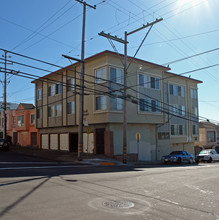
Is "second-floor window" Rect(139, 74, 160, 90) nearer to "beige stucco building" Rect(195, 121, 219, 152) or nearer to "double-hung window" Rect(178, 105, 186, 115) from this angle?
"double-hung window" Rect(178, 105, 186, 115)

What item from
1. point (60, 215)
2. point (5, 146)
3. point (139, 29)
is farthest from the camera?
point (5, 146)

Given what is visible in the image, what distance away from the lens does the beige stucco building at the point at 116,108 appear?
78.9 ft

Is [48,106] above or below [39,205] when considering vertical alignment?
above

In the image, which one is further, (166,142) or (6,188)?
(166,142)

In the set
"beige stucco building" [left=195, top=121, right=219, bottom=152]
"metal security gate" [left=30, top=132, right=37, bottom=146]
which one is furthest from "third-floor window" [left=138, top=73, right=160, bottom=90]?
"beige stucco building" [left=195, top=121, right=219, bottom=152]

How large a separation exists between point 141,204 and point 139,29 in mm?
16316

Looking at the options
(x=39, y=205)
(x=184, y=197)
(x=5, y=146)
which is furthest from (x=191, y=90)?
(x=39, y=205)

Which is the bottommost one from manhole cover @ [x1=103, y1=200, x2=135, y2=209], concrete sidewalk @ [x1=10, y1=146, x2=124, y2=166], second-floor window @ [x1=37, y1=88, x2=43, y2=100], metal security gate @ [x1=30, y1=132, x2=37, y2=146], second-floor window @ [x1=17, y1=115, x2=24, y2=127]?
concrete sidewalk @ [x1=10, y1=146, x2=124, y2=166]

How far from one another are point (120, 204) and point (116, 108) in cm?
1817

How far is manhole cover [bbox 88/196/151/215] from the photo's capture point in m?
5.76

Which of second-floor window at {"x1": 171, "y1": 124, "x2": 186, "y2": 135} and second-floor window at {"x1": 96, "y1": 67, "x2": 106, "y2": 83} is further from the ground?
second-floor window at {"x1": 96, "y1": 67, "x2": 106, "y2": 83}

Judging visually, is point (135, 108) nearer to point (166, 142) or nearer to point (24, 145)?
point (166, 142)

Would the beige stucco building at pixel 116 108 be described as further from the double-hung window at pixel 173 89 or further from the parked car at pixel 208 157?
the parked car at pixel 208 157

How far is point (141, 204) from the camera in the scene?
6391 mm
